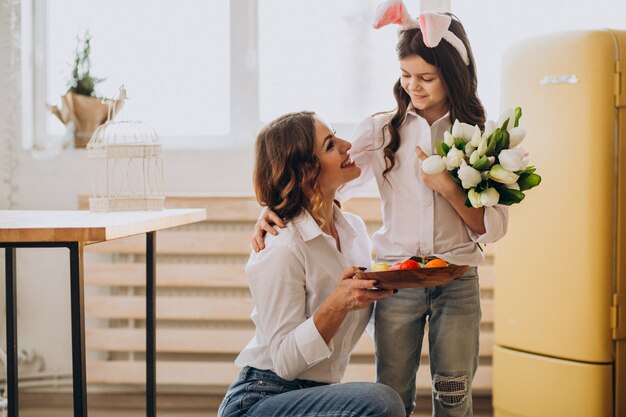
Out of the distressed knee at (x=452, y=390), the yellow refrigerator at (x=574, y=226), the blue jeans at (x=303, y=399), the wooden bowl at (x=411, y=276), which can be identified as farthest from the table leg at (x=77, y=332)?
the yellow refrigerator at (x=574, y=226)

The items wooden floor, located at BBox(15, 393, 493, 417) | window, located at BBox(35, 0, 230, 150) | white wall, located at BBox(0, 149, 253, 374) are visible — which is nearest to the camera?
wooden floor, located at BBox(15, 393, 493, 417)

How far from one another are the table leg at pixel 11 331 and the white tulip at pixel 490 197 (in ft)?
4.12

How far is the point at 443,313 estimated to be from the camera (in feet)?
5.45

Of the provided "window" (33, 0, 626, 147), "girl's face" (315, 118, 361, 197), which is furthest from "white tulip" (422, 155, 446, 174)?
"window" (33, 0, 626, 147)

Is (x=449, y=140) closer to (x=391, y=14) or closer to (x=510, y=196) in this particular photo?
(x=510, y=196)

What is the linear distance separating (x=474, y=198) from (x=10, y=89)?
2.33 meters

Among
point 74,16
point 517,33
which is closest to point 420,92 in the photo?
point 517,33

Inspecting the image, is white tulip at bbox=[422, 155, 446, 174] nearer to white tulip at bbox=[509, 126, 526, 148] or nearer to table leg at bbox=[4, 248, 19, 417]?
white tulip at bbox=[509, 126, 526, 148]

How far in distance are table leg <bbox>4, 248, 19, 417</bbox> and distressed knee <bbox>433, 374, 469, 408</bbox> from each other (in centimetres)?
112

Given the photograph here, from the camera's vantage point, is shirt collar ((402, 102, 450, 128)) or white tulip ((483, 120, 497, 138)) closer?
white tulip ((483, 120, 497, 138))

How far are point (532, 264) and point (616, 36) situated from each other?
0.75 metres

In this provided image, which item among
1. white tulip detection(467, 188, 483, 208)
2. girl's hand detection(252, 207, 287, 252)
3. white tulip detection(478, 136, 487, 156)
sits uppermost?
white tulip detection(478, 136, 487, 156)

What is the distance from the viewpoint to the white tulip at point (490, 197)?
146 centimetres

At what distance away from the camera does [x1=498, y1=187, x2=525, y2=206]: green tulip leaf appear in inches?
58.4
